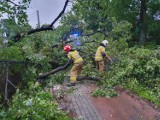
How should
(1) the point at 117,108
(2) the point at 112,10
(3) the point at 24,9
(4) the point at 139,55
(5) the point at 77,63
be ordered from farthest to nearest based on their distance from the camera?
(2) the point at 112,10 → (4) the point at 139,55 → (5) the point at 77,63 → (1) the point at 117,108 → (3) the point at 24,9

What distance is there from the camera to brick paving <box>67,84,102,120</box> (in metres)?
9.45

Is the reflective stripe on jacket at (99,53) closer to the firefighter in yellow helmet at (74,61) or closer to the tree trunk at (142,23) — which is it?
the firefighter in yellow helmet at (74,61)

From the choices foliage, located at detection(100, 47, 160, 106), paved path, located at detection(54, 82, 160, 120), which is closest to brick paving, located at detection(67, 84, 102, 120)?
paved path, located at detection(54, 82, 160, 120)

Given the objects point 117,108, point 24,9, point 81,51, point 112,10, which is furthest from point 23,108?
point 112,10

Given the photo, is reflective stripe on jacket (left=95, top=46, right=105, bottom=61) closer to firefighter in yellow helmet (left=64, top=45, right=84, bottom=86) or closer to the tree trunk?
firefighter in yellow helmet (left=64, top=45, right=84, bottom=86)

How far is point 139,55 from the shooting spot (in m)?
14.2

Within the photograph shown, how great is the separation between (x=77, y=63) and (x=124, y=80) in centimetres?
191

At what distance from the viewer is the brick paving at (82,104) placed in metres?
9.45

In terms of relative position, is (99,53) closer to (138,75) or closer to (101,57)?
(101,57)

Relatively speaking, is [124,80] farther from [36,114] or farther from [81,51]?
[36,114]

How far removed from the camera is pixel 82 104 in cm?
1043

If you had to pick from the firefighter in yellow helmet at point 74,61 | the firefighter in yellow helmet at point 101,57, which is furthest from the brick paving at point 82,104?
the firefighter in yellow helmet at point 101,57

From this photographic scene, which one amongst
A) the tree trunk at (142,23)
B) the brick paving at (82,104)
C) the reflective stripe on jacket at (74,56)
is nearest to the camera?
the brick paving at (82,104)

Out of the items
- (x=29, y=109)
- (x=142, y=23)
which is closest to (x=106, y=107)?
(x=29, y=109)
